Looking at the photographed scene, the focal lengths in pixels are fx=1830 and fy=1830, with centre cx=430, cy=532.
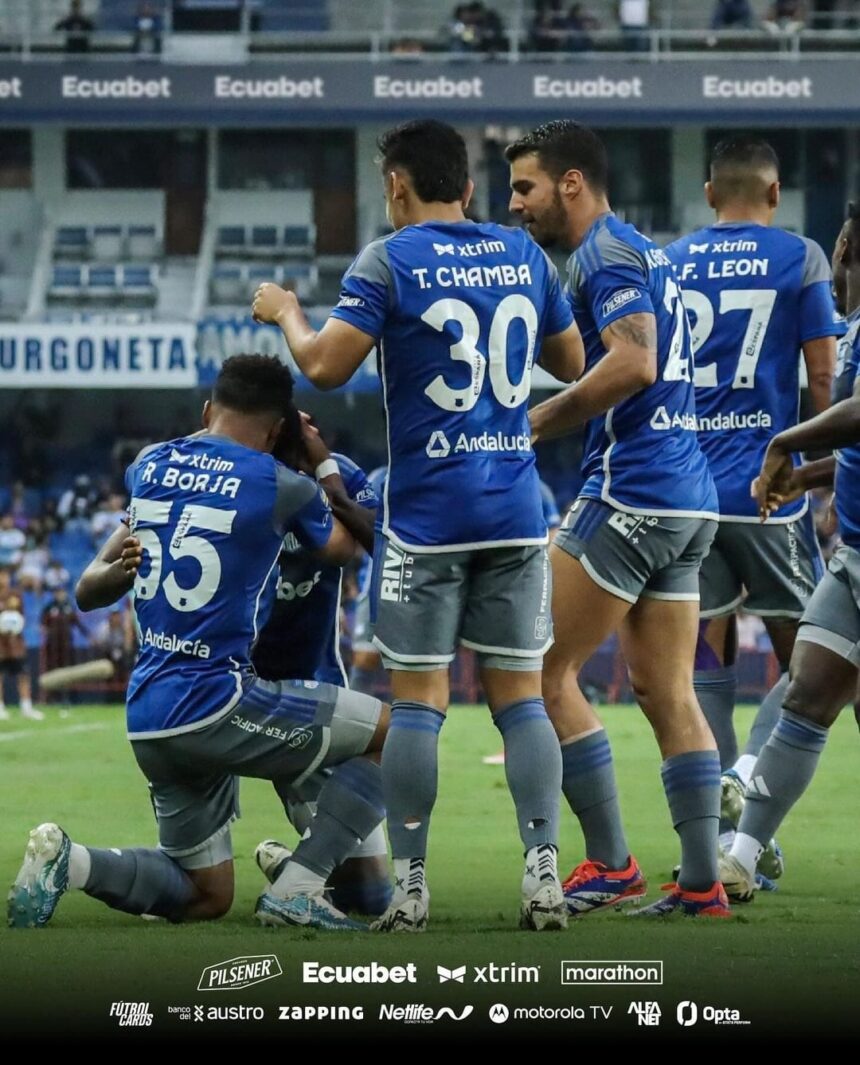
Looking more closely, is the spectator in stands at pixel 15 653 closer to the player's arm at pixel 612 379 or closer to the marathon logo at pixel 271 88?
the marathon logo at pixel 271 88

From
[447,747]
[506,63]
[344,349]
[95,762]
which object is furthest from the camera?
[506,63]

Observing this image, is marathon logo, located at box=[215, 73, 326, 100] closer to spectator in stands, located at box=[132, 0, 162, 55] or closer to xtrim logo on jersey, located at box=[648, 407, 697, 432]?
spectator in stands, located at box=[132, 0, 162, 55]

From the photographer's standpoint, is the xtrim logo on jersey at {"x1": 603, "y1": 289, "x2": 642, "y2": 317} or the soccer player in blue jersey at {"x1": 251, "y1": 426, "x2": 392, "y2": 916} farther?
the soccer player in blue jersey at {"x1": 251, "y1": 426, "x2": 392, "y2": 916}

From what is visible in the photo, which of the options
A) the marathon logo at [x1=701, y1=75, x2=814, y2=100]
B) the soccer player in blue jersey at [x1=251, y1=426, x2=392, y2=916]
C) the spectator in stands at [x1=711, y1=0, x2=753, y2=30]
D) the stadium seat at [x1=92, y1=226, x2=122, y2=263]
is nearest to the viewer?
the soccer player in blue jersey at [x1=251, y1=426, x2=392, y2=916]

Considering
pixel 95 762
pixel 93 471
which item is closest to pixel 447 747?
pixel 95 762

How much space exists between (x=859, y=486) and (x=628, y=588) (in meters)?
0.70

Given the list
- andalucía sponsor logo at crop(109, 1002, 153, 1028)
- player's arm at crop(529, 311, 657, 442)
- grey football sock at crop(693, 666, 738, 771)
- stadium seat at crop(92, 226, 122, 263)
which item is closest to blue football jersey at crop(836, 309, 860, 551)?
player's arm at crop(529, 311, 657, 442)

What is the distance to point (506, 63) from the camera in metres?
27.1

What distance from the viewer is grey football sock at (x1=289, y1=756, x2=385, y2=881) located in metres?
5.01

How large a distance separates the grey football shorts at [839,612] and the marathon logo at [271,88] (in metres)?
23.3

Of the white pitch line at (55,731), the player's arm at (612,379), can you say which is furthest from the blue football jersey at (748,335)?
the white pitch line at (55,731)

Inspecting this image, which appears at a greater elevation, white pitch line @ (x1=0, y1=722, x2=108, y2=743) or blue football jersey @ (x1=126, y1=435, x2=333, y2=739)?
blue football jersey @ (x1=126, y1=435, x2=333, y2=739)

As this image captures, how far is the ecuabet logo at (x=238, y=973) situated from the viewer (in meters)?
3.75

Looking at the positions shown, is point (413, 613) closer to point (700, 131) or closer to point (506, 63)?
point (506, 63)
